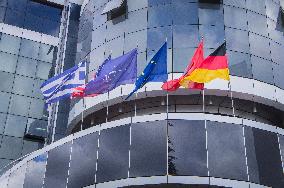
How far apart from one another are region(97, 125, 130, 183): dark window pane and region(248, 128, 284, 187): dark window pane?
23.9ft

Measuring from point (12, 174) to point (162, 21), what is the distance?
602 inches

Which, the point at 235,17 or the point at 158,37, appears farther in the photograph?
the point at 235,17

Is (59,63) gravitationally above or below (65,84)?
above

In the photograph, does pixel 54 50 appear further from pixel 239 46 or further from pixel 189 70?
pixel 189 70

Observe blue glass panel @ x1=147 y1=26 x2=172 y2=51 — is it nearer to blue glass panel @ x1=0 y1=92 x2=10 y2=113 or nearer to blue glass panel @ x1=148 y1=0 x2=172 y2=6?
blue glass panel @ x1=148 y1=0 x2=172 y2=6

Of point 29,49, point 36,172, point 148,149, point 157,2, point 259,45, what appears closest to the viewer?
point 148,149

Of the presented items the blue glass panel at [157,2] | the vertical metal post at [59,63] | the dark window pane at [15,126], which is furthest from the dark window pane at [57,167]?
the dark window pane at [15,126]


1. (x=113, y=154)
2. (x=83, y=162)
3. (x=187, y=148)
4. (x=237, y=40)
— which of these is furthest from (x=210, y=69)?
(x=83, y=162)

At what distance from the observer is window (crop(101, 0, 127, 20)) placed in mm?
41031

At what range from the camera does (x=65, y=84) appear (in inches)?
1384

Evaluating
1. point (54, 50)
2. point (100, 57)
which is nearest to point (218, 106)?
point (100, 57)

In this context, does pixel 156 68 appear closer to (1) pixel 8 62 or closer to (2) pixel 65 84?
(2) pixel 65 84

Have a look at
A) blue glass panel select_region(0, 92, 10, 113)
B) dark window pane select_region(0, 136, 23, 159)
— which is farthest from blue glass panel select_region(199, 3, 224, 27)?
blue glass panel select_region(0, 92, 10, 113)

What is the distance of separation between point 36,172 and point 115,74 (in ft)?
26.2
